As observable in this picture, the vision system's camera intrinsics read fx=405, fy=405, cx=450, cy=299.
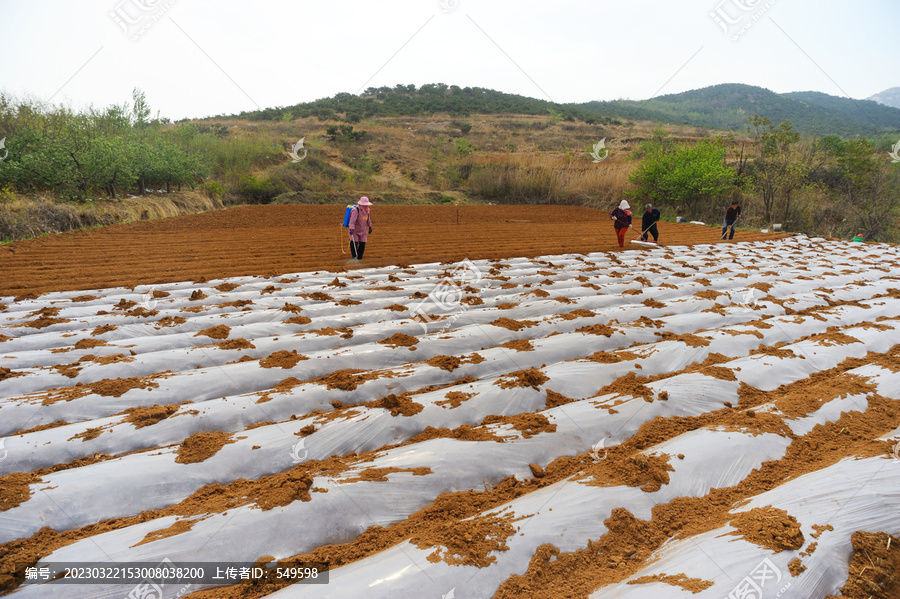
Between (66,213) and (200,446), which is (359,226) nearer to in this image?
(200,446)

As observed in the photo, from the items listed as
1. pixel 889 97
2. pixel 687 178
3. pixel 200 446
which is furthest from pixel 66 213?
pixel 889 97

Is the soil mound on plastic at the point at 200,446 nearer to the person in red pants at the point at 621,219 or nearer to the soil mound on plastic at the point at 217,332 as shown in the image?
the soil mound on plastic at the point at 217,332

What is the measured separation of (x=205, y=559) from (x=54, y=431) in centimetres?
147

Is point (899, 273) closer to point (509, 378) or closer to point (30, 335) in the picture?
point (509, 378)

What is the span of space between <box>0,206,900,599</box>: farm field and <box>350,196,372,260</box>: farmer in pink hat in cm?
228

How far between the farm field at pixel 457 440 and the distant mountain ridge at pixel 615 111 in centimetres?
4477

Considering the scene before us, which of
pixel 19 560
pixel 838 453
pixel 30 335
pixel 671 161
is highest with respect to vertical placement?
pixel 671 161

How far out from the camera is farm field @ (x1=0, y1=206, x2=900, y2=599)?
1.50 m

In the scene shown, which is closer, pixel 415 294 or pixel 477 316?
pixel 477 316

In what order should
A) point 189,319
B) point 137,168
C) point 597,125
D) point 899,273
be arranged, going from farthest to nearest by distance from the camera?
point 597,125, point 137,168, point 899,273, point 189,319

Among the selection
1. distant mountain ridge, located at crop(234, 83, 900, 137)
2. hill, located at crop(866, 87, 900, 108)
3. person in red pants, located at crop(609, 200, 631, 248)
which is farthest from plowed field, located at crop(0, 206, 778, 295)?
hill, located at crop(866, 87, 900, 108)

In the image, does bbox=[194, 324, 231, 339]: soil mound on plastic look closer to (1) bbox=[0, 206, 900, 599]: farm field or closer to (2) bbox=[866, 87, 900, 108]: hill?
(1) bbox=[0, 206, 900, 599]: farm field

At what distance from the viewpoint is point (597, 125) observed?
47844 millimetres

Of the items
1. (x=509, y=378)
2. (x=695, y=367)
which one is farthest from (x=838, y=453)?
(x=509, y=378)
